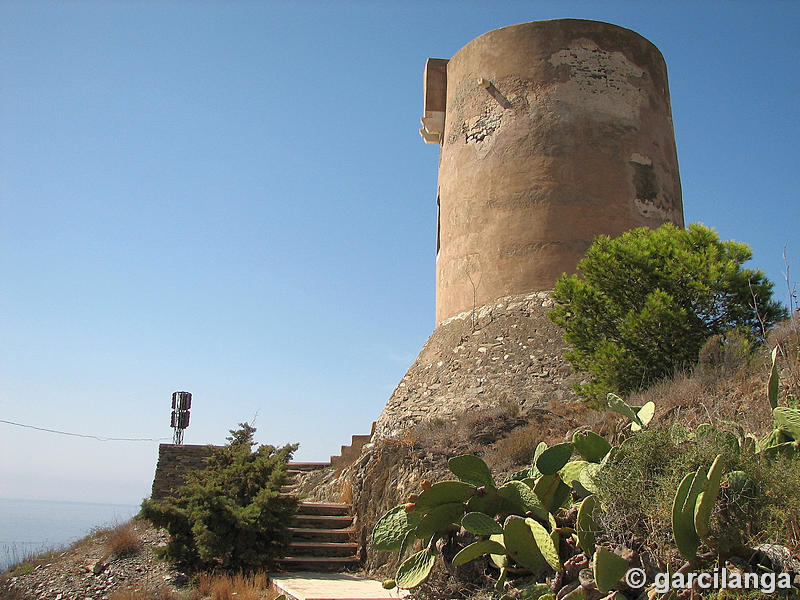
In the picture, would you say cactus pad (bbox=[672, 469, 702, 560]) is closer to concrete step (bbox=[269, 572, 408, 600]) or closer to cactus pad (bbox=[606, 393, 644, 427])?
cactus pad (bbox=[606, 393, 644, 427])

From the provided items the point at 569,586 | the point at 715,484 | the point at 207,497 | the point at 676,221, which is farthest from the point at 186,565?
the point at 676,221

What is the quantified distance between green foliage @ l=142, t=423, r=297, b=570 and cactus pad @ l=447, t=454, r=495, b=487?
3.18m

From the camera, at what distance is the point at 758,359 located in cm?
680

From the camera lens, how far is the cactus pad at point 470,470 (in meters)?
4.85

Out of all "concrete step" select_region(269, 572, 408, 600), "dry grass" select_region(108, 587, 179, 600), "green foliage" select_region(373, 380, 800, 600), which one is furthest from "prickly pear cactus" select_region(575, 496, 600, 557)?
"dry grass" select_region(108, 587, 179, 600)

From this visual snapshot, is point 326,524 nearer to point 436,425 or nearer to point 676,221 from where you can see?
point 436,425

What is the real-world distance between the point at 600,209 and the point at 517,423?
16.2 ft

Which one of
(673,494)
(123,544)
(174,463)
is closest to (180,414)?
(174,463)

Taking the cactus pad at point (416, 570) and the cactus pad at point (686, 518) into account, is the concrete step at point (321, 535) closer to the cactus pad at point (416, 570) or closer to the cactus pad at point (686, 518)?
the cactus pad at point (416, 570)

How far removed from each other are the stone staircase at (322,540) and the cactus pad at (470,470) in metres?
3.28

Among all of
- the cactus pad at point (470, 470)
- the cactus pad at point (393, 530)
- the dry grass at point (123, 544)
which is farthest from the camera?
the dry grass at point (123, 544)

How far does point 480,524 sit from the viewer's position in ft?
14.8


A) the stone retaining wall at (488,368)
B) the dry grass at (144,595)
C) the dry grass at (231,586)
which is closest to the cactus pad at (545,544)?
the dry grass at (231,586)

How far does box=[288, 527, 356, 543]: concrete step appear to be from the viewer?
7965mm
